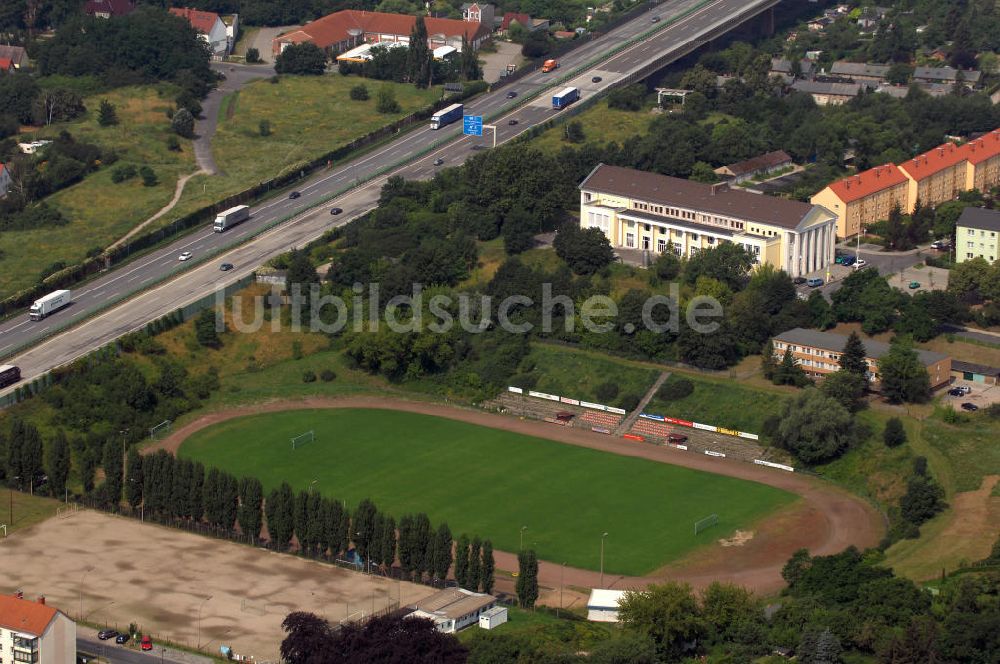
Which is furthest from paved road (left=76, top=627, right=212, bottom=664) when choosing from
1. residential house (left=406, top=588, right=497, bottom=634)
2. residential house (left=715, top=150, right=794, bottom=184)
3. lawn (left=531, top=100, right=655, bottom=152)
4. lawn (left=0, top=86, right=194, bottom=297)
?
lawn (left=531, top=100, right=655, bottom=152)

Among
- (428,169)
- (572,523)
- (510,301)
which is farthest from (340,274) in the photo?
(572,523)

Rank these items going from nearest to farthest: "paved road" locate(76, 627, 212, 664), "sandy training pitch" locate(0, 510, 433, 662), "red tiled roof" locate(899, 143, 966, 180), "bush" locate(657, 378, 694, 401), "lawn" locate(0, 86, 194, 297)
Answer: "paved road" locate(76, 627, 212, 664) < "sandy training pitch" locate(0, 510, 433, 662) < "bush" locate(657, 378, 694, 401) < "lawn" locate(0, 86, 194, 297) < "red tiled roof" locate(899, 143, 966, 180)

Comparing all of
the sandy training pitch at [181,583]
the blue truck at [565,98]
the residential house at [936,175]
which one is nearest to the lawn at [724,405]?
the sandy training pitch at [181,583]

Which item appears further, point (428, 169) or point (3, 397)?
point (428, 169)

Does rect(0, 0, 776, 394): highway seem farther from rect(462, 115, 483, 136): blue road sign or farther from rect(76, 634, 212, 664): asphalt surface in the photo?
rect(76, 634, 212, 664): asphalt surface

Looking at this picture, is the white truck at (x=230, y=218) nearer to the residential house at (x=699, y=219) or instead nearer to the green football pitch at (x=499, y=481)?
the residential house at (x=699, y=219)

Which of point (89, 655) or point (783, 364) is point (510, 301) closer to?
point (783, 364)
